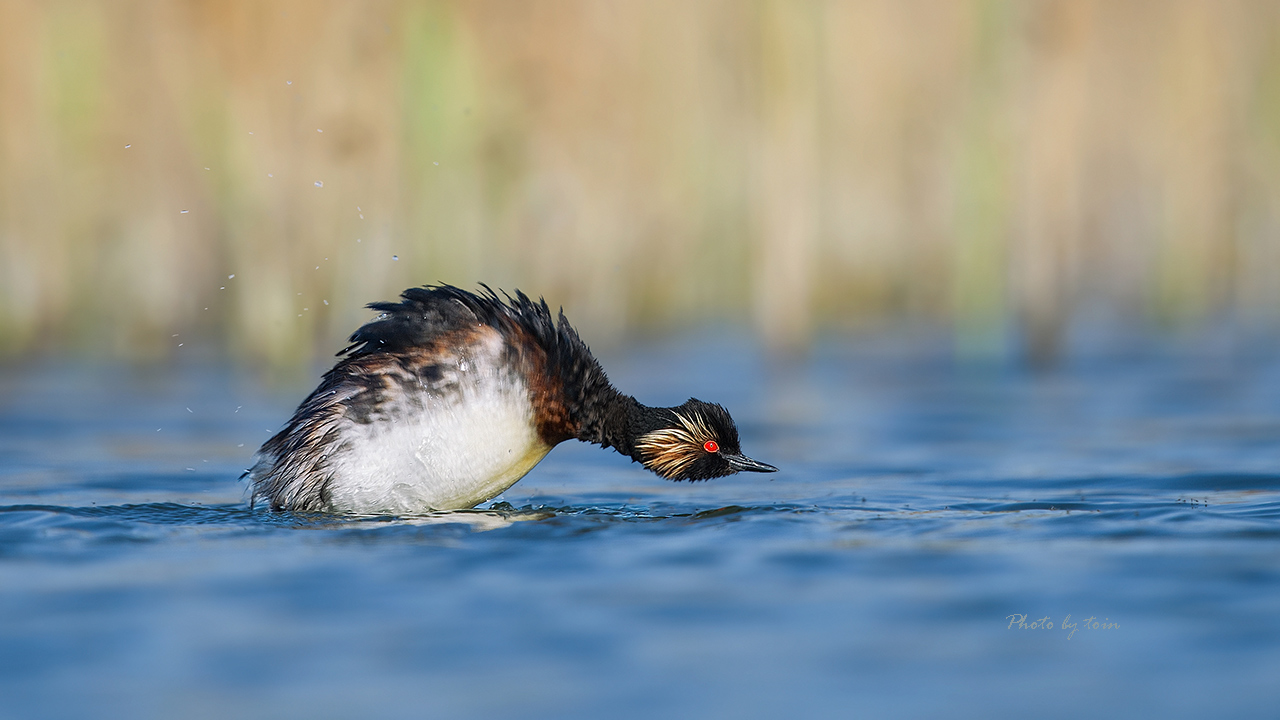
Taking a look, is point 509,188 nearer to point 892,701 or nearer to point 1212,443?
point 1212,443

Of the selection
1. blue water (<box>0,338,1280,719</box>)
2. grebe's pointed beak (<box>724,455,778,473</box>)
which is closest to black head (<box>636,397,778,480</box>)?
grebe's pointed beak (<box>724,455,778,473</box>)

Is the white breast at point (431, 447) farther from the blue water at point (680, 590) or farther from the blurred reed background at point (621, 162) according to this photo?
the blurred reed background at point (621, 162)

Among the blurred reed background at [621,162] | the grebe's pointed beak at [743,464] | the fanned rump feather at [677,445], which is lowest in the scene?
the grebe's pointed beak at [743,464]

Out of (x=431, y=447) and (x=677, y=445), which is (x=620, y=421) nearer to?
(x=677, y=445)

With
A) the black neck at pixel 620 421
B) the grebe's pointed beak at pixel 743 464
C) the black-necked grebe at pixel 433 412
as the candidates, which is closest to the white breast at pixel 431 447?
the black-necked grebe at pixel 433 412

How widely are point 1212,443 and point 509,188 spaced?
1015cm

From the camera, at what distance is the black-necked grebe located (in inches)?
258

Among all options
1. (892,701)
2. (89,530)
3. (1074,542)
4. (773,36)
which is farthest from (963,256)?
(892,701)

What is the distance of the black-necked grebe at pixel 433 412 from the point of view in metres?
6.56

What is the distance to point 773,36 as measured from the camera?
13.0 metres

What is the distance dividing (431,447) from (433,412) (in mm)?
158

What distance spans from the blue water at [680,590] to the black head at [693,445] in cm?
18

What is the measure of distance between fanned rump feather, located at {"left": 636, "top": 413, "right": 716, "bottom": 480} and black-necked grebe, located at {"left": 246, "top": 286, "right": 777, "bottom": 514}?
401mm

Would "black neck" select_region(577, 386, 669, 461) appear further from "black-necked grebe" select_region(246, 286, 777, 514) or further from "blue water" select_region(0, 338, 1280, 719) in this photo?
"blue water" select_region(0, 338, 1280, 719)
